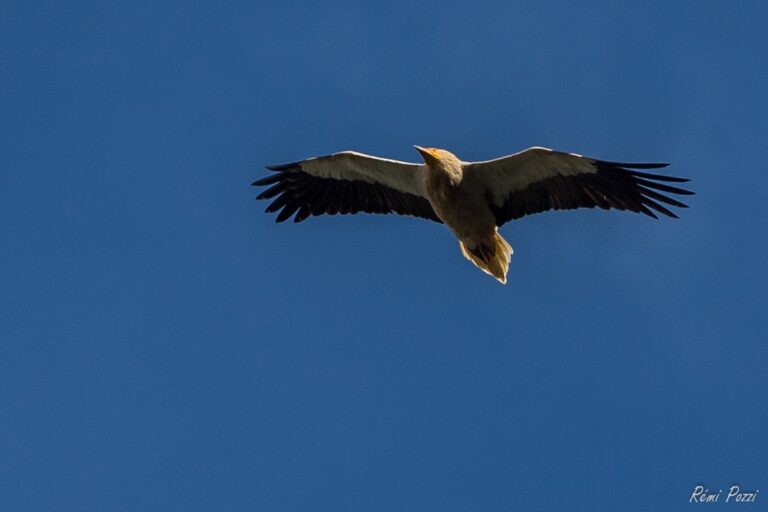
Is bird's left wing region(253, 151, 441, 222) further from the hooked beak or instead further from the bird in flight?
the hooked beak

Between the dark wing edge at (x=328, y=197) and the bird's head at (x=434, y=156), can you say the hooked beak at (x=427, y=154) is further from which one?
the dark wing edge at (x=328, y=197)

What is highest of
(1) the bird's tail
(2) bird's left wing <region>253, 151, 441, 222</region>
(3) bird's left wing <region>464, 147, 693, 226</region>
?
(2) bird's left wing <region>253, 151, 441, 222</region>

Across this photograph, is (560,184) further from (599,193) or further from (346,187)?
(346,187)

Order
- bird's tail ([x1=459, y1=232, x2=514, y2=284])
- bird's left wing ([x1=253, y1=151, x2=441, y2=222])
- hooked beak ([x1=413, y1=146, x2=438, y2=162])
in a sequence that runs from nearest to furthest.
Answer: hooked beak ([x1=413, y1=146, x2=438, y2=162]) < bird's tail ([x1=459, y1=232, x2=514, y2=284]) < bird's left wing ([x1=253, y1=151, x2=441, y2=222])

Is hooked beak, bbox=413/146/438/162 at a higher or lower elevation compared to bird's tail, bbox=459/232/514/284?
higher

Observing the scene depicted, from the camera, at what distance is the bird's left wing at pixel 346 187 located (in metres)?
13.7

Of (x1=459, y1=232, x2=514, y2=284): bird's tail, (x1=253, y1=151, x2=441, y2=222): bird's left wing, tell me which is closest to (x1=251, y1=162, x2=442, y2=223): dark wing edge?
(x1=253, y1=151, x2=441, y2=222): bird's left wing

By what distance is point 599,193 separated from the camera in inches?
507

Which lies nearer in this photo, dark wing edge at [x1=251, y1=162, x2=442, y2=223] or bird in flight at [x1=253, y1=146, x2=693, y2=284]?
A: bird in flight at [x1=253, y1=146, x2=693, y2=284]

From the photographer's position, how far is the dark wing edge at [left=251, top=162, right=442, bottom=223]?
1399cm

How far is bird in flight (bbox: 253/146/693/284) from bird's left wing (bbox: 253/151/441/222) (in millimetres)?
13

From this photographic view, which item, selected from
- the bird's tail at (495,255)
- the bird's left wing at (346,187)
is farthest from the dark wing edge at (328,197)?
the bird's tail at (495,255)

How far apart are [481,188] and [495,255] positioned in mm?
863

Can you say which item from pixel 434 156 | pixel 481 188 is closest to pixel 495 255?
pixel 481 188
